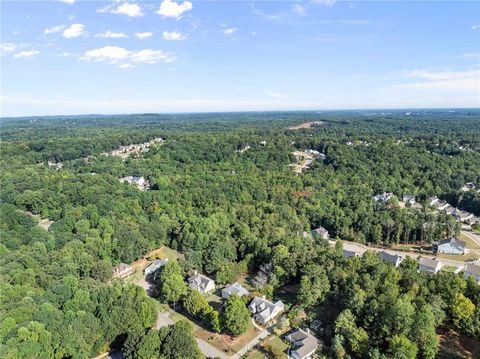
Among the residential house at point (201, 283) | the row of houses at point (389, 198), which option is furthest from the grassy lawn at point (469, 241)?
the residential house at point (201, 283)

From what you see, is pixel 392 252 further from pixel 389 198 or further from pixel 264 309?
pixel 264 309

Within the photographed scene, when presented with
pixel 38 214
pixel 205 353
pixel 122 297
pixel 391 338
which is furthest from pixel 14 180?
pixel 391 338

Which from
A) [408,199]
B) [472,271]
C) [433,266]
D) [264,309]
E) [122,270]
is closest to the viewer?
[264,309]

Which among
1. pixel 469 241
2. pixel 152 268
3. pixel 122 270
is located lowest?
pixel 469 241

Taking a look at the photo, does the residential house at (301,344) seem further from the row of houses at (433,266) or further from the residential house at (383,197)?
the residential house at (383,197)

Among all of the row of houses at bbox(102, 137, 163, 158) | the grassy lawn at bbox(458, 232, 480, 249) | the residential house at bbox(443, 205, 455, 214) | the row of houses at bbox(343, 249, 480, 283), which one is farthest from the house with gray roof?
the row of houses at bbox(102, 137, 163, 158)

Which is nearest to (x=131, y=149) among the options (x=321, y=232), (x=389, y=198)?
(x=321, y=232)
